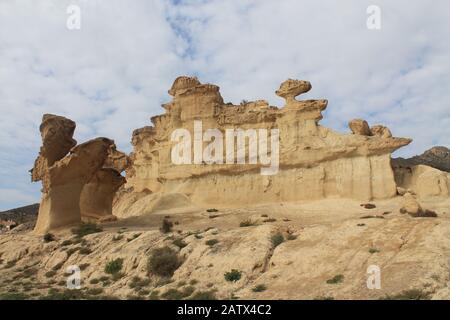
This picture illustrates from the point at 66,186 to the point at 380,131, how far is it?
24.3 metres

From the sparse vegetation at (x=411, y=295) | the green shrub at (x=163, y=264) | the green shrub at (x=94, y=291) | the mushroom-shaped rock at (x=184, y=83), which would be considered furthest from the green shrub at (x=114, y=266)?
the mushroom-shaped rock at (x=184, y=83)

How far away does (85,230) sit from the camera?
2733 centimetres

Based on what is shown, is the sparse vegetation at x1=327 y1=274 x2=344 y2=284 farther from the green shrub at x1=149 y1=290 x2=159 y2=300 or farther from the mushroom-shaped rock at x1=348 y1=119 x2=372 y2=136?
the mushroom-shaped rock at x1=348 y1=119 x2=372 y2=136

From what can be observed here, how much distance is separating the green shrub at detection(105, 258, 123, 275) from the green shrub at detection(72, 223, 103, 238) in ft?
22.8

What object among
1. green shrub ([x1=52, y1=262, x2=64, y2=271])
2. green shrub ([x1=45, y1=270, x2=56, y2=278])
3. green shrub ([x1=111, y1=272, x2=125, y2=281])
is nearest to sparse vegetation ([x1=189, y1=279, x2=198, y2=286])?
green shrub ([x1=111, y1=272, x2=125, y2=281])

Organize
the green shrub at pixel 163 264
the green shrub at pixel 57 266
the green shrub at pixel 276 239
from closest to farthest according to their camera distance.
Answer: the green shrub at pixel 163 264 → the green shrub at pixel 276 239 → the green shrub at pixel 57 266

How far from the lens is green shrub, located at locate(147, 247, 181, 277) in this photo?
1755cm

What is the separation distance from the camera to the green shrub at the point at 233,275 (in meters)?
15.4

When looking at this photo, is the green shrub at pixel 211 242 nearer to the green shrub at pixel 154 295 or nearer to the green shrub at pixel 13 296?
the green shrub at pixel 154 295

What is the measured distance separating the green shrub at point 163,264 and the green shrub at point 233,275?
2.86 metres

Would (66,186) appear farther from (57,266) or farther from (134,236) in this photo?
(134,236)

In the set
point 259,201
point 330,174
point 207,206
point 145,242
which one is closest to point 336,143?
A: point 330,174

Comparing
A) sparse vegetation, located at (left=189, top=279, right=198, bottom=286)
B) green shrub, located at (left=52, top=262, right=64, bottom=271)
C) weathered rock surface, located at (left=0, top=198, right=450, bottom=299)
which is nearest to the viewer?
weathered rock surface, located at (left=0, top=198, right=450, bottom=299)

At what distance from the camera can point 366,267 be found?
46.6 ft
